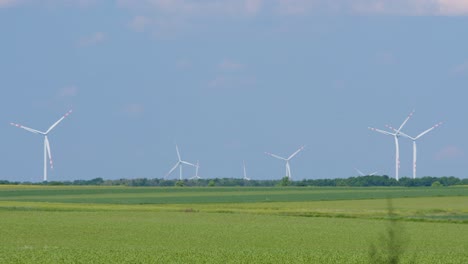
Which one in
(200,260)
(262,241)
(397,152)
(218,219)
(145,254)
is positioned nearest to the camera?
(200,260)

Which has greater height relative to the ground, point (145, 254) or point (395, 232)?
point (395, 232)

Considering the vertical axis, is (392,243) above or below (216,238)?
above

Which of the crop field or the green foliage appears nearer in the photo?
the green foliage

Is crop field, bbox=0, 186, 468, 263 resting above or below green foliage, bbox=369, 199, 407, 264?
below

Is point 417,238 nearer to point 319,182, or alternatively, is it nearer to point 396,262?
point 396,262

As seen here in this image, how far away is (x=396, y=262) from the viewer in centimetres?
510

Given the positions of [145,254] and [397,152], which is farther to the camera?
[397,152]

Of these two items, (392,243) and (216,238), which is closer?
(392,243)

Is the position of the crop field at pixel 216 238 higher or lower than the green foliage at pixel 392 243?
lower

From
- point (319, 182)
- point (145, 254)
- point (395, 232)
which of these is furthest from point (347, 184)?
point (395, 232)

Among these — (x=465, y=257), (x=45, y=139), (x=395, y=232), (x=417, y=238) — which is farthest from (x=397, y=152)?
(x=395, y=232)

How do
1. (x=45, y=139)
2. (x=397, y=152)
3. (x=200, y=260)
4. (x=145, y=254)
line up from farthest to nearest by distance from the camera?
(x=397, y=152) < (x=45, y=139) < (x=145, y=254) < (x=200, y=260)

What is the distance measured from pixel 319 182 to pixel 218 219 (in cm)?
13053

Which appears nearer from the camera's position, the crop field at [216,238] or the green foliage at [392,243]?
the green foliage at [392,243]
